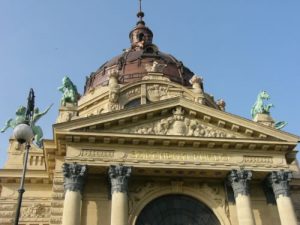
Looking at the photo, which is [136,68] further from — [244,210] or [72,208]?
[72,208]

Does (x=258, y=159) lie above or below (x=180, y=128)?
below

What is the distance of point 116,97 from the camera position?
3425cm

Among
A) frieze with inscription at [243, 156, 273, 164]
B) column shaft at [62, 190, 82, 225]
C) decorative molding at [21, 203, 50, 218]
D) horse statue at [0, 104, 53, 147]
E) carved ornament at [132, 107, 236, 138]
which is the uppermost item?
horse statue at [0, 104, 53, 147]

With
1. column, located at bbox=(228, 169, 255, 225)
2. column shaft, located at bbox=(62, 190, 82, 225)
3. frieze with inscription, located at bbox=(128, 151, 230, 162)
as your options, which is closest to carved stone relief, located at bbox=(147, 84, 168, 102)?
frieze with inscription, located at bbox=(128, 151, 230, 162)

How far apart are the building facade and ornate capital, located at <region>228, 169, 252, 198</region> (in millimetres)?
50

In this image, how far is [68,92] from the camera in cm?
2723

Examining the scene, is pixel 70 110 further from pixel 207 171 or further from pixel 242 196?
pixel 242 196

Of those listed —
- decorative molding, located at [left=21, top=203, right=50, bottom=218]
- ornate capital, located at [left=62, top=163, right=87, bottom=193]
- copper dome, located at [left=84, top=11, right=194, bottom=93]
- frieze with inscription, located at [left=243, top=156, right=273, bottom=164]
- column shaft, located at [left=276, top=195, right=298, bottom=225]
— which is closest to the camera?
ornate capital, located at [left=62, top=163, right=87, bottom=193]

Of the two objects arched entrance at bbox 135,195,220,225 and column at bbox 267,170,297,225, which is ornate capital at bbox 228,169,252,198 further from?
arched entrance at bbox 135,195,220,225

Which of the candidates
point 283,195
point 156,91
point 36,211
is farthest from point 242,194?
point 156,91

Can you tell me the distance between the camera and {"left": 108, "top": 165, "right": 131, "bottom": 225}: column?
20.6 metres

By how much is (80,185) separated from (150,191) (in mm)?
3812

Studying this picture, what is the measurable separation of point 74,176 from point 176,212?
5659 mm

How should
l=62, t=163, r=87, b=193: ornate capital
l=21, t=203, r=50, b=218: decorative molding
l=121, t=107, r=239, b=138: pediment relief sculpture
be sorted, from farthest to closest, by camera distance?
l=21, t=203, r=50, b=218: decorative molding, l=121, t=107, r=239, b=138: pediment relief sculpture, l=62, t=163, r=87, b=193: ornate capital
